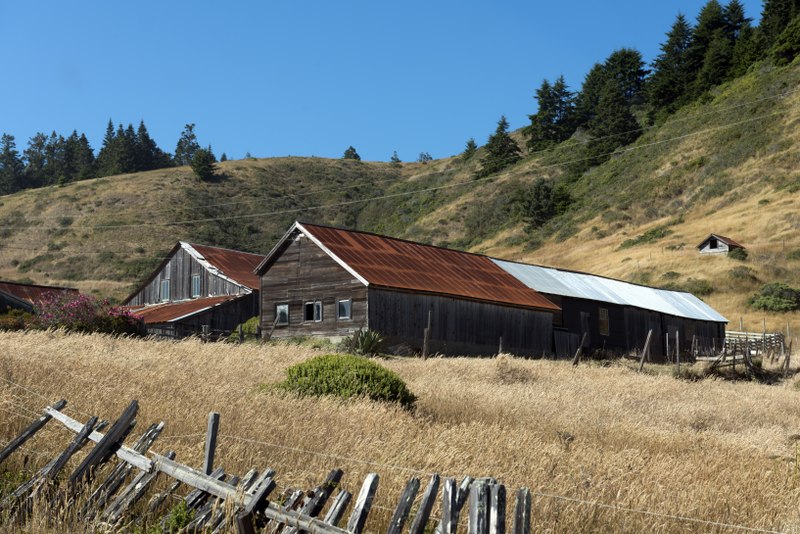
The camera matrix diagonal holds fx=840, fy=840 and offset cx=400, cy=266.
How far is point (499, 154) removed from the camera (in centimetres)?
12912

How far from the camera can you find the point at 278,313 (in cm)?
4006

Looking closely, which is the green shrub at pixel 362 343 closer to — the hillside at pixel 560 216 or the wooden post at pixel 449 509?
the wooden post at pixel 449 509

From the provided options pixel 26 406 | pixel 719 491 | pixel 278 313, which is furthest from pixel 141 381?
pixel 278 313

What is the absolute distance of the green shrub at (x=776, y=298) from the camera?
2286 inches

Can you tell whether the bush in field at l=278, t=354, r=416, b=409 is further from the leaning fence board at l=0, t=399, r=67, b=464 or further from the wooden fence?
the leaning fence board at l=0, t=399, r=67, b=464

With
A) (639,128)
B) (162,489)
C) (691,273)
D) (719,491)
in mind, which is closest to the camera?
(162,489)

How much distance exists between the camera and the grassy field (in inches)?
349

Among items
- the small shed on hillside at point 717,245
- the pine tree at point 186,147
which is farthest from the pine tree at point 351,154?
the small shed on hillside at point 717,245

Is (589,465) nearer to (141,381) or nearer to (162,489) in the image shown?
(162,489)

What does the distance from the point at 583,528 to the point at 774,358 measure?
3734 centimetres

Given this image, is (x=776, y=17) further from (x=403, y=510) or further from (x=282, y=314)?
(x=403, y=510)

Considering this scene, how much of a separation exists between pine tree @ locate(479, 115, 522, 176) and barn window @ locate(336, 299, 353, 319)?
92.8 m

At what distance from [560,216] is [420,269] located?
61.4m

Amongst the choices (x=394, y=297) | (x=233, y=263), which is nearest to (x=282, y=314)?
(x=394, y=297)
